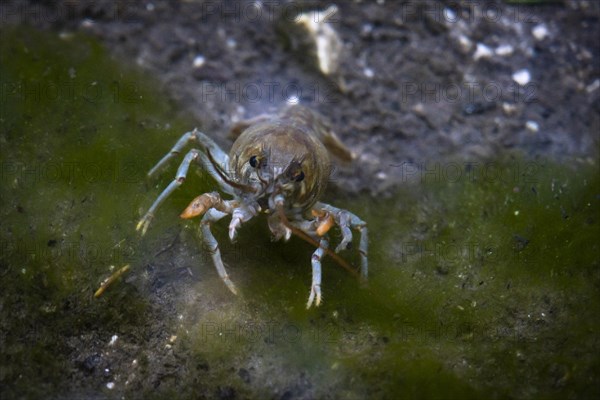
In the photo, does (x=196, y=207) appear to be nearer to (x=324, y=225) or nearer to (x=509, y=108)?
(x=324, y=225)

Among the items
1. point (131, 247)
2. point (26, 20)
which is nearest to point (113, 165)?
point (131, 247)

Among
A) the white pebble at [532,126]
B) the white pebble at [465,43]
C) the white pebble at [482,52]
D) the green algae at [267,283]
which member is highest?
the white pebble at [465,43]

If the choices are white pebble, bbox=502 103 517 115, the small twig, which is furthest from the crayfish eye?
white pebble, bbox=502 103 517 115

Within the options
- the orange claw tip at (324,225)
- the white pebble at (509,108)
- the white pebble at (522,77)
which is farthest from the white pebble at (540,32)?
the orange claw tip at (324,225)

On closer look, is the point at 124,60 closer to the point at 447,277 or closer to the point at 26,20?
the point at 26,20

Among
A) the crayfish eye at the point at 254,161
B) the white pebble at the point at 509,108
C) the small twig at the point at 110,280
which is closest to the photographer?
the small twig at the point at 110,280

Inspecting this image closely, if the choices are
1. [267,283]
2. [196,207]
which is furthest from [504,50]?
[196,207]

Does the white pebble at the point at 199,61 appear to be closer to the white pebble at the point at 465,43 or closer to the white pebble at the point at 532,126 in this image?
the white pebble at the point at 465,43
